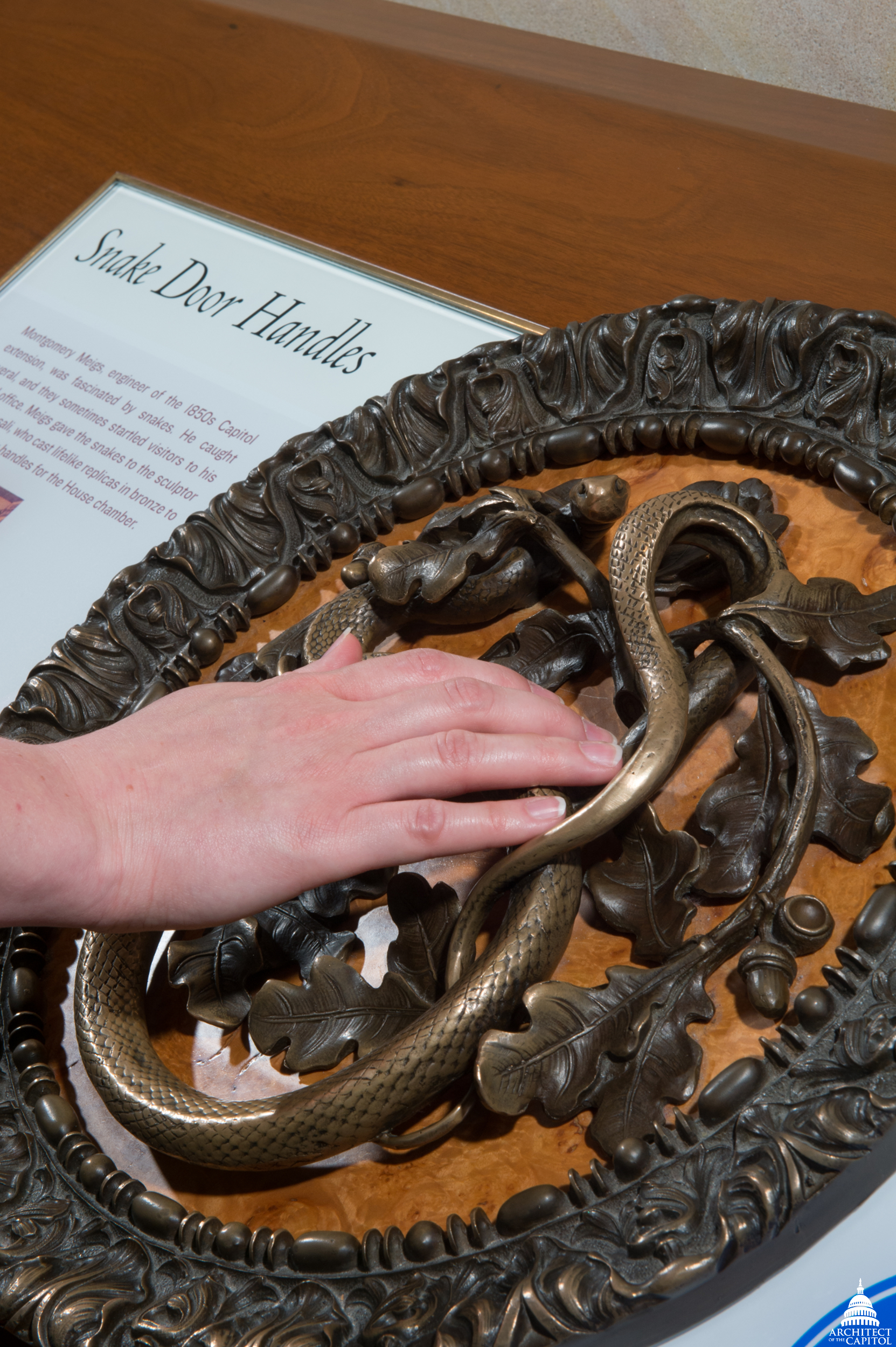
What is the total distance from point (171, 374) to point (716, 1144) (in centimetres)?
93

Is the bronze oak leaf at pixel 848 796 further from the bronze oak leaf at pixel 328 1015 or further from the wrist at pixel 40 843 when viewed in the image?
the wrist at pixel 40 843

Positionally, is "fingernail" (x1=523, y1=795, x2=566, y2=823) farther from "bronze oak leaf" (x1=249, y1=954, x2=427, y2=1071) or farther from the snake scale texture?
"bronze oak leaf" (x1=249, y1=954, x2=427, y2=1071)

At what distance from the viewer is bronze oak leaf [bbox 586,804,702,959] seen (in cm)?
57

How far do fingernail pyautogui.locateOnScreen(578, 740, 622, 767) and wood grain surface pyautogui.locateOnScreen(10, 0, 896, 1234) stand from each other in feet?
0.20

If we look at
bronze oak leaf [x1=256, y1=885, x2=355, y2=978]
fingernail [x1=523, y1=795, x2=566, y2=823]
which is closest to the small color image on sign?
bronze oak leaf [x1=256, y1=885, x2=355, y2=978]

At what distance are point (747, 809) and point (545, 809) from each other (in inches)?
4.7

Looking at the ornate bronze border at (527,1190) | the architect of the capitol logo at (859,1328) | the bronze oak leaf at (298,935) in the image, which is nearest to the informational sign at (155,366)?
the ornate bronze border at (527,1190)

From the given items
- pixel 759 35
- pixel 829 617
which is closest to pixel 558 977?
pixel 829 617

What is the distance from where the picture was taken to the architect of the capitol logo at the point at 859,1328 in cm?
51

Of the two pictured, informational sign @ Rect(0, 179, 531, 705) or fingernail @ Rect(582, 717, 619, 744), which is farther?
informational sign @ Rect(0, 179, 531, 705)

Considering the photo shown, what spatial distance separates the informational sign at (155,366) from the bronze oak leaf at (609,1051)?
631mm

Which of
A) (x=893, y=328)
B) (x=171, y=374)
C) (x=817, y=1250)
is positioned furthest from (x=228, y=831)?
(x=171, y=374)

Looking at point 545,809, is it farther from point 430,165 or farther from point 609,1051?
point 430,165

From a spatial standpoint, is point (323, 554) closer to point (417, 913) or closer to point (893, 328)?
point (417, 913)
